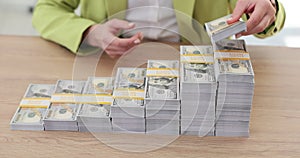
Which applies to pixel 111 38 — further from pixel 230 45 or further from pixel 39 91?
pixel 230 45

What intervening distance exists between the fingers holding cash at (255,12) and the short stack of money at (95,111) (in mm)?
399

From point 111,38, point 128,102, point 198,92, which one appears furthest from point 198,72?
point 111,38

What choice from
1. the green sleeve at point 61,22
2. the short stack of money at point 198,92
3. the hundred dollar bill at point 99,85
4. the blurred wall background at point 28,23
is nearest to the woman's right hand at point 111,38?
the green sleeve at point 61,22

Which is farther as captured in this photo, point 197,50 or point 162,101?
point 197,50

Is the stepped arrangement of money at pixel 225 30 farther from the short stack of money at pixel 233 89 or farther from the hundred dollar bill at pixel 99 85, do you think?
the hundred dollar bill at pixel 99 85

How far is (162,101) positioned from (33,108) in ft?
1.17

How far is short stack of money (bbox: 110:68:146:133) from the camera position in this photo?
1.09 m

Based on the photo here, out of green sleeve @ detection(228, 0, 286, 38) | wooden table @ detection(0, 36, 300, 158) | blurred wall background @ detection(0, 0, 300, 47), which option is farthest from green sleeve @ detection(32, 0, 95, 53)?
blurred wall background @ detection(0, 0, 300, 47)

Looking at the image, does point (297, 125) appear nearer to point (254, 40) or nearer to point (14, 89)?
point (14, 89)

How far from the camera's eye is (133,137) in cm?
113

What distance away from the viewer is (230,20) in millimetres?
1165

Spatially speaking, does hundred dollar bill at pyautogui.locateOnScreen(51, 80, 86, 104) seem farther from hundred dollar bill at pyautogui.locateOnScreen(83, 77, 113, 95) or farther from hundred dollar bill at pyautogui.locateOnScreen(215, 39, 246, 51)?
hundred dollar bill at pyautogui.locateOnScreen(215, 39, 246, 51)

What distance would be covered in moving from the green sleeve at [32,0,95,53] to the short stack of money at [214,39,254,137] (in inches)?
20.0

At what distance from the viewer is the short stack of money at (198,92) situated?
105cm
